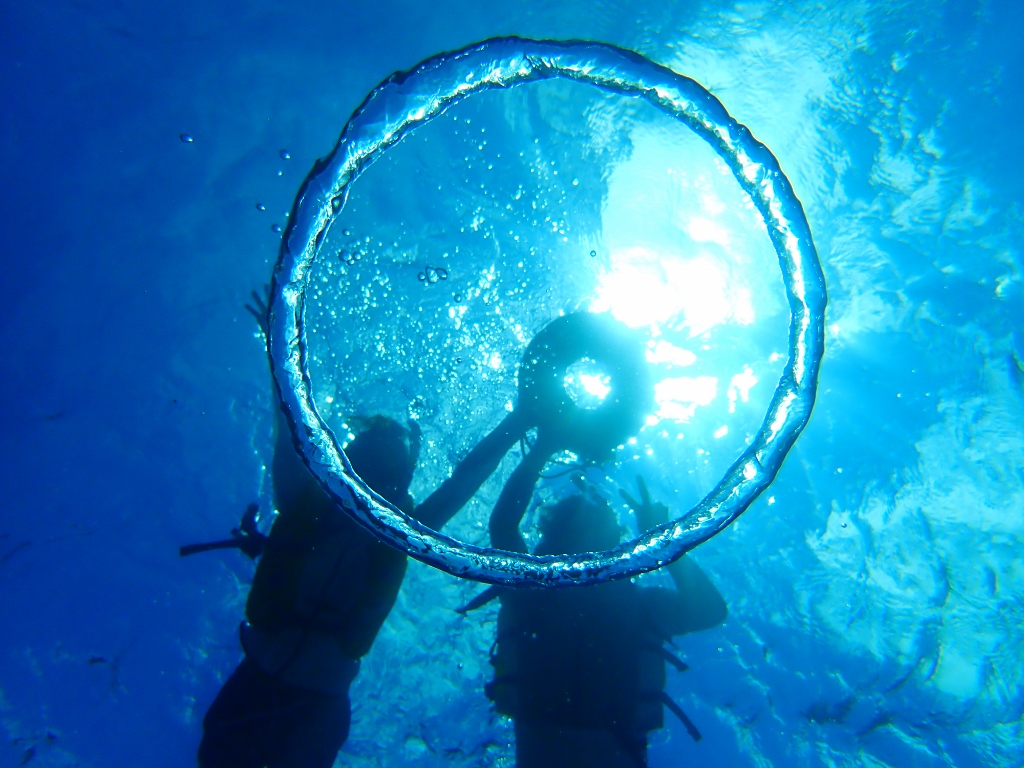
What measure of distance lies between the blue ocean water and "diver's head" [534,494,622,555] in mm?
800

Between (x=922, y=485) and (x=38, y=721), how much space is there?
1562 cm

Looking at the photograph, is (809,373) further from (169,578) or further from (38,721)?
(38,721)

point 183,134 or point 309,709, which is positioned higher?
point 183,134

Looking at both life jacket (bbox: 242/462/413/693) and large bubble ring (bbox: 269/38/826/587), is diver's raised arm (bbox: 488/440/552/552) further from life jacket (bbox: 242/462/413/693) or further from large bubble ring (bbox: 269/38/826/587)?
large bubble ring (bbox: 269/38/826/587)

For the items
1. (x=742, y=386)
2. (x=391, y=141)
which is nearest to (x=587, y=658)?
(x=742, y=386)

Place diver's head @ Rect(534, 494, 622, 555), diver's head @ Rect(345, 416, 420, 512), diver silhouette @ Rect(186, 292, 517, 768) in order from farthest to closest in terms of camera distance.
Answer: diver's head @ Rect(534, 494, 622, 555)
diver silhouette @ Rect(186, 292, 517, 768)
diver's head @ Rect(345, 416, 420, 512)

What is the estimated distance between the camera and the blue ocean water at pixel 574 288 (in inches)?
199

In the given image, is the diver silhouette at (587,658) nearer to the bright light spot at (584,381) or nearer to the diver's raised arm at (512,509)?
the diver's raised arm at (512,509)

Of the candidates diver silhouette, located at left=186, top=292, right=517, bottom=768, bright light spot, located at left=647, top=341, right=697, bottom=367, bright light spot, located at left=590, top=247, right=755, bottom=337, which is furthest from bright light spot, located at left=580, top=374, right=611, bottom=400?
diver silhouette, located at left=186, top=292, right=517, bottom=768

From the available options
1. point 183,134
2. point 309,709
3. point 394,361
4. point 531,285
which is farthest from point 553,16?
point 309,709

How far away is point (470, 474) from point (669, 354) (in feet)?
7.13

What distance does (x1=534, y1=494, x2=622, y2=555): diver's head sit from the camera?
553cm

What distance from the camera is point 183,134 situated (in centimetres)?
593

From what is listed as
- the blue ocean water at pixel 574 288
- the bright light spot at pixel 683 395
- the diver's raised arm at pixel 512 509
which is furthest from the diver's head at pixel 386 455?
the bright light spot at pixel 683 395
